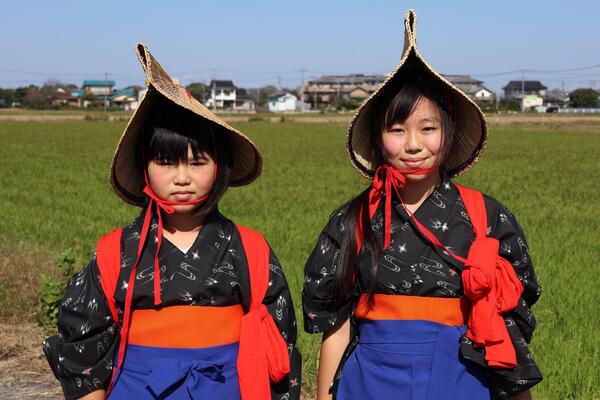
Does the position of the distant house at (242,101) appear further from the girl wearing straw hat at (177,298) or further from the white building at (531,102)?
the girl wearing straw hat at (177,298)

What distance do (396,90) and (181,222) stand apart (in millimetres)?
792

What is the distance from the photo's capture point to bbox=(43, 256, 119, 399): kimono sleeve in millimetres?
2273

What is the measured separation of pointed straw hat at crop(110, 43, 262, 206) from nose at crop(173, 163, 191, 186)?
17 cm

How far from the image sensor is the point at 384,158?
250cm

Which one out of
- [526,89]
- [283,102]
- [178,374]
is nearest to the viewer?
[178,374]

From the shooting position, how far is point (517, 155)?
2191 centimetres

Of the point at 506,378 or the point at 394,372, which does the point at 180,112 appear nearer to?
the point at 394,372

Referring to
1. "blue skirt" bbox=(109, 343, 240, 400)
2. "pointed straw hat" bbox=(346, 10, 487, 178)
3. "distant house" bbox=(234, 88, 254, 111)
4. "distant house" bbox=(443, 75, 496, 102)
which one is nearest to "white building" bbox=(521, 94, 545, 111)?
"distant house" bbox=(443, 75, 496, 102)

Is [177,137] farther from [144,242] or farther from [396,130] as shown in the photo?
[396,130]

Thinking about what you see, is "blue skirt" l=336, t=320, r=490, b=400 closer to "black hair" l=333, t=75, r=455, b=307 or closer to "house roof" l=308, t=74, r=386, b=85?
"black hair" l=333, t=75, r=455, b=307

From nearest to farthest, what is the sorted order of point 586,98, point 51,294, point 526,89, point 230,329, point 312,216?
1. point 230,329
2. point 51,294
3. point 312,216
4. point 586,98
5. point 526,89

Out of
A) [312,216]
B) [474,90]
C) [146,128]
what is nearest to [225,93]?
[312,216]

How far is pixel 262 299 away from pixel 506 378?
2.47 feet

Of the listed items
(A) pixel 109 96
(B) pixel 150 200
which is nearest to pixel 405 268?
(B) pixel 150 200
